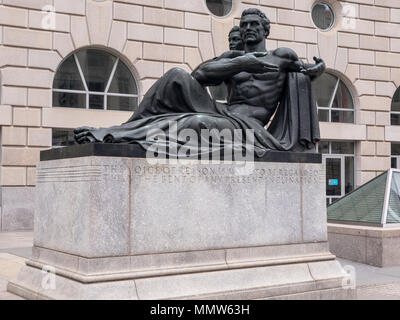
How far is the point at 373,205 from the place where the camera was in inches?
444

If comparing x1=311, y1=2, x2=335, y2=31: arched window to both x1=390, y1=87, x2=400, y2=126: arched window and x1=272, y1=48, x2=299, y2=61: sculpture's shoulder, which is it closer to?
x1=390, y1=87, x2=400, y2=126: arched window

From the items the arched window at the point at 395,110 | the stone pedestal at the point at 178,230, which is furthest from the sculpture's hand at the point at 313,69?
the arched window at the point at 395,110

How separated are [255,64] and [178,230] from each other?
2.47 metres

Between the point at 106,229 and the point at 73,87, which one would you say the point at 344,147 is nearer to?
the point at 73,87

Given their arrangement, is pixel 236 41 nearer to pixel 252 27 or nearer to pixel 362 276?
pixel 252 27

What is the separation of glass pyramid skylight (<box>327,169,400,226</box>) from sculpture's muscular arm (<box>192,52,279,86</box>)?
4631 mm

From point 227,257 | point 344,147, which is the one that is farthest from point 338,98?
point 227,257

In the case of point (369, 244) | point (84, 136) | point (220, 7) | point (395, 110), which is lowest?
point (369, 244)

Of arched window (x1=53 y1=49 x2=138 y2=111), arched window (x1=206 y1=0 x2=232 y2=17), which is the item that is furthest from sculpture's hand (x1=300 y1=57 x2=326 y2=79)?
arched window (x1=206 y1=0 x2=232 y2=17)

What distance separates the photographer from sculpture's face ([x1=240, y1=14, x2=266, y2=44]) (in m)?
8.05

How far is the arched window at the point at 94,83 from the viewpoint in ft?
62.5

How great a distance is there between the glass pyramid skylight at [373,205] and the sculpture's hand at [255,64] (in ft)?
14.9

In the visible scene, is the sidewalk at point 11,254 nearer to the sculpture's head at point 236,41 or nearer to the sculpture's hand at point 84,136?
the sculpture's hand at point 84,136

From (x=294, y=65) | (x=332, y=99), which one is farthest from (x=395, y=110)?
(x=294, y=65)
